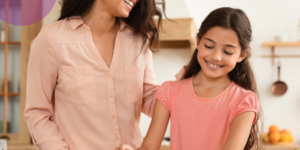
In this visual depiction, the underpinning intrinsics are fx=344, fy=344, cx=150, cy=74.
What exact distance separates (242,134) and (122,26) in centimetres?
69

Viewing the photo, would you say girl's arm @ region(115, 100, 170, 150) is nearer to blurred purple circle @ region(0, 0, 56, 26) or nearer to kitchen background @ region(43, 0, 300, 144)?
blurred purple circle @ region(0, 0, 56, 26)

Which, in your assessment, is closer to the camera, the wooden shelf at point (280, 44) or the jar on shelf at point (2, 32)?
the jar on shelf at point (2, 32)

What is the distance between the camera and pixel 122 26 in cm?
150

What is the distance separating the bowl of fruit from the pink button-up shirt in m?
2.45

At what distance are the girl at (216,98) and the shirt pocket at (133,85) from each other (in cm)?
15

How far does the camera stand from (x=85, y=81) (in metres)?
1.40

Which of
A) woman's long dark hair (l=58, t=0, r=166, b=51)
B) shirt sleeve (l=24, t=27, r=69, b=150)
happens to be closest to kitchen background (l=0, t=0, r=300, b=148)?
woman's long dark hair (l=58, t=0, r=166, b=51)

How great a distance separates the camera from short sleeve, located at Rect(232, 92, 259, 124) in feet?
3.87

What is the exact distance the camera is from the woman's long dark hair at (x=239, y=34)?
4.03 feet

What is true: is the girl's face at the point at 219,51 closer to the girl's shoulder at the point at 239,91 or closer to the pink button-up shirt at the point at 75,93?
the girl's shoulder at the point at 239,91

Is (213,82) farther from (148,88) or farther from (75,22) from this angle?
(75,22)

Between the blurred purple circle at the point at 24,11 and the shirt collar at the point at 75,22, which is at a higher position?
the blurred purple circle at the point at 24,11

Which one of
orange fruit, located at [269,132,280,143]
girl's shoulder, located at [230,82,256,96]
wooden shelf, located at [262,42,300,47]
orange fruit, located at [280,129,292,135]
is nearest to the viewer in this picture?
girl's shoulder, located at [230,82,256,96]

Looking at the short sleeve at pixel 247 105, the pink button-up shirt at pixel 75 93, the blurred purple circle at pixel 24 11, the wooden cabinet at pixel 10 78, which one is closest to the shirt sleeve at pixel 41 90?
the pink button-up shirt at pixel 75 93
